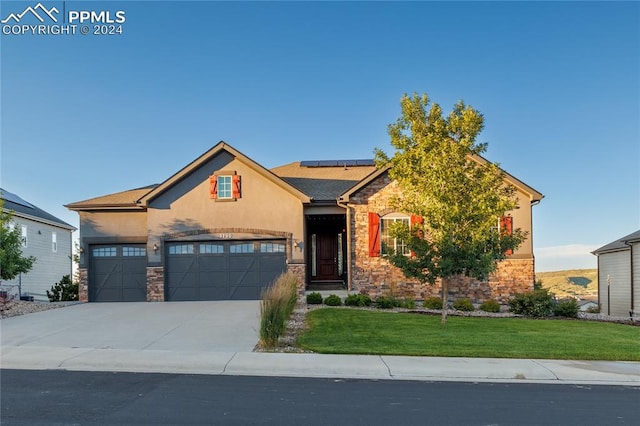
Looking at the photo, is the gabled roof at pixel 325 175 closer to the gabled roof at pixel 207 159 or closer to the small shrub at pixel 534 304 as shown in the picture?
the gabled roof at pixel 207 159

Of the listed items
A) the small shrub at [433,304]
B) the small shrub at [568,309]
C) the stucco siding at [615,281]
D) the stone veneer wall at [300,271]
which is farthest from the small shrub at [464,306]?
the stucco siding at [615,281]

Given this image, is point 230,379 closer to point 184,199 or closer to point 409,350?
point 409,350

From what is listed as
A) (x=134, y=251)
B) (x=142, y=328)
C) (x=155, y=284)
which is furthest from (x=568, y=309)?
(x=134, y=251)

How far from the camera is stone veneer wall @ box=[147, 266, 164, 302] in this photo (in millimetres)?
20203

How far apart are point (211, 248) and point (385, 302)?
7.83 meters

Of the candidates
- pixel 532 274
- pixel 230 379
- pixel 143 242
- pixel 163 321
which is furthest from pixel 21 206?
pixel 532 274

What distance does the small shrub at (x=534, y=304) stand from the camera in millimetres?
17422

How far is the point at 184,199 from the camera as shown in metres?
20.6

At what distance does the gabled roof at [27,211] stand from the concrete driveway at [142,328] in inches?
447

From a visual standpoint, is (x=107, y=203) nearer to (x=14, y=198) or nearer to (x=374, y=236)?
(x=374, y=236)

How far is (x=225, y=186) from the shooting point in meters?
20.6

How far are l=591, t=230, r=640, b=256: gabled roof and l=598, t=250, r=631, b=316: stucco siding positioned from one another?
0.27m

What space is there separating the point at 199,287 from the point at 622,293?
71.9ft

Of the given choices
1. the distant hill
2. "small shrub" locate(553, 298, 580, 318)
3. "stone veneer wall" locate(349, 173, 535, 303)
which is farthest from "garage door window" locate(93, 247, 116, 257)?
the distant hill
